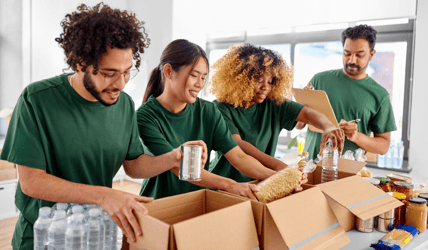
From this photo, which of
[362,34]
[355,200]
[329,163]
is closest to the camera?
[355,200]

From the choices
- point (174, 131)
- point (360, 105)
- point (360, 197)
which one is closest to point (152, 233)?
point (174, 131)

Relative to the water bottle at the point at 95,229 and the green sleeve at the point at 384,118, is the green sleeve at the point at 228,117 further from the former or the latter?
the green sleeve at the point at 384,118

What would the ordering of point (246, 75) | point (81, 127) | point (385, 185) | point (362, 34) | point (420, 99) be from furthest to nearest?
point (420, 99)
point (362, 34)
point (246, 75)
point (385, 185)
point (81, 127)

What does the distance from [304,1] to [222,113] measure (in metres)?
2.59

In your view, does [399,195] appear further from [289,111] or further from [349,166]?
[289,111]

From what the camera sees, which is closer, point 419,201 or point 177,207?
point 177,207

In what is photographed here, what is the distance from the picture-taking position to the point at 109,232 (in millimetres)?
1112

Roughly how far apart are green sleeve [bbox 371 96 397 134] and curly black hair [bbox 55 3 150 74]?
78.1 inches

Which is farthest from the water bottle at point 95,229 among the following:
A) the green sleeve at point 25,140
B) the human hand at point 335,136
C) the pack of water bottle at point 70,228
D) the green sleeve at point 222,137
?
the human hand at point 335,136

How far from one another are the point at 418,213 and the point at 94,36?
1472 mm

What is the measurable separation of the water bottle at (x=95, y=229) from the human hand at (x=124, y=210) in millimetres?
33

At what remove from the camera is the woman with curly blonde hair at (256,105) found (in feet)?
6.17

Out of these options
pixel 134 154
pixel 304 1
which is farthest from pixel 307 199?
pixel 304 1

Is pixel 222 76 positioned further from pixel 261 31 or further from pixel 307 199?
pixel 261 31
